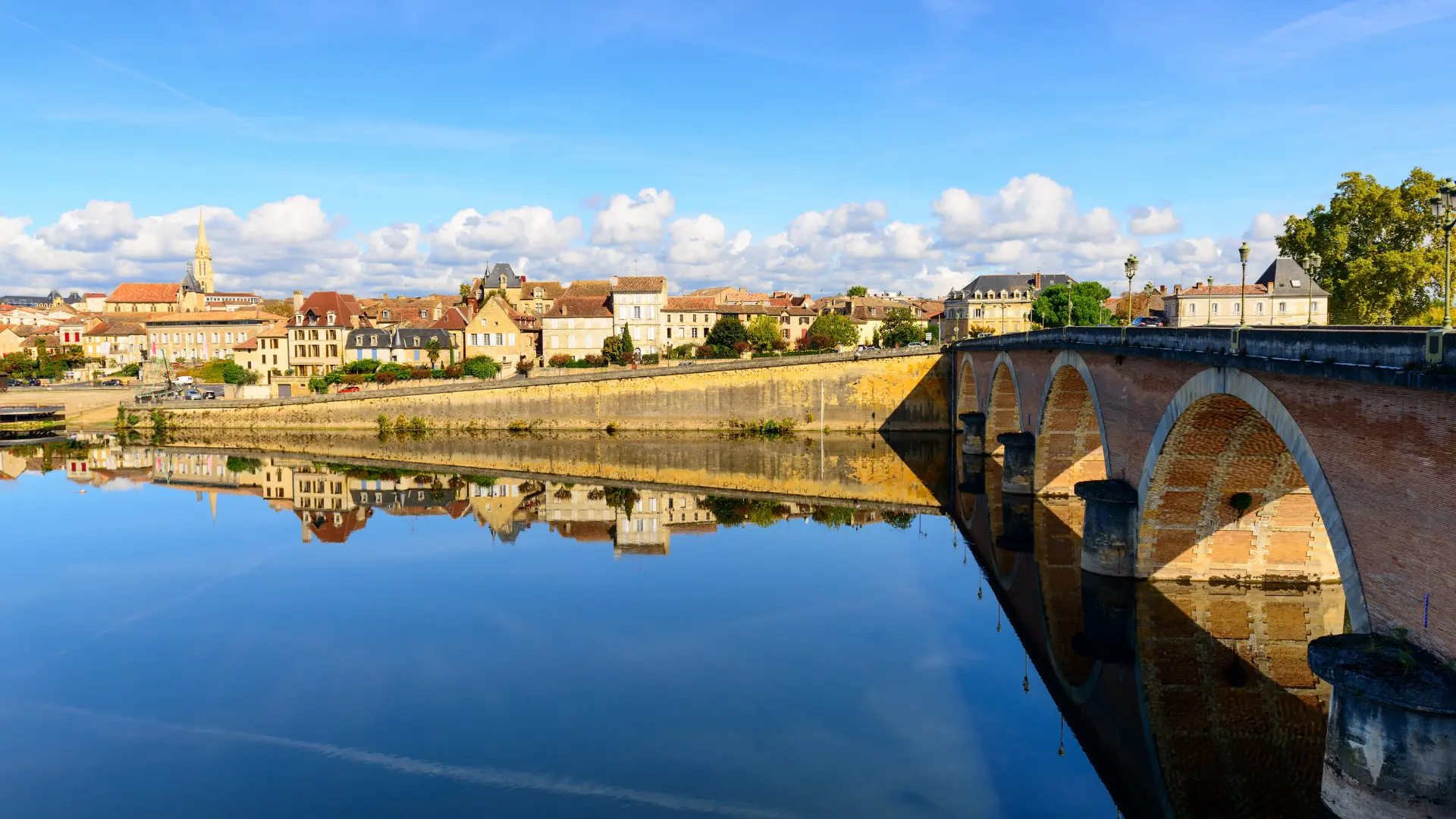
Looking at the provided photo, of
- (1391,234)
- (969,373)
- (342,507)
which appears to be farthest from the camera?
(969,373)

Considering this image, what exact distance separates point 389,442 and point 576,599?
3905 centimetres

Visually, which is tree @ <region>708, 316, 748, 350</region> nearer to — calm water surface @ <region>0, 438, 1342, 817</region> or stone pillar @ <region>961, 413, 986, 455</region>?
stone pillar @ <region>961, 413, 986, 455</region>

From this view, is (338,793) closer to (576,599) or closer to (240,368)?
(576,599)

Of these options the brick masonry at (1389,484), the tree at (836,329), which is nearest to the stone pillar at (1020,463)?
the brick masonry at (1389,484)

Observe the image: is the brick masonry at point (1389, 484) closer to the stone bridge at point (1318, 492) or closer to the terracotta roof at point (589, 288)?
the stone bridge at point (1318, 492)

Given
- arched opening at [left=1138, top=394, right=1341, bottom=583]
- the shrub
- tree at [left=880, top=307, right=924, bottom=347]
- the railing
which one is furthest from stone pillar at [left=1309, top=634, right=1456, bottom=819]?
tree at [left=880, top=307, right=924, bottom=347]

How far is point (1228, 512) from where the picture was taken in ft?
67.8

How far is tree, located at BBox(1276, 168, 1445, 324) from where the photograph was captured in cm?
3700

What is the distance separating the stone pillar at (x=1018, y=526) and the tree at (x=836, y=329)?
51.6 m

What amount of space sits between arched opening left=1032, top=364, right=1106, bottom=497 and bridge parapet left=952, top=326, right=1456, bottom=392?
9.83 m

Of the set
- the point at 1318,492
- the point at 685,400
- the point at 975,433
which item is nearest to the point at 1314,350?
the point at 1318,492

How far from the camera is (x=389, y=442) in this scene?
58.0 meters

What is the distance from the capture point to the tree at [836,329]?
3376 inches

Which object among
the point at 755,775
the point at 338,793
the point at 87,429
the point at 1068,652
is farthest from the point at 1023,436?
the point at 87,429
